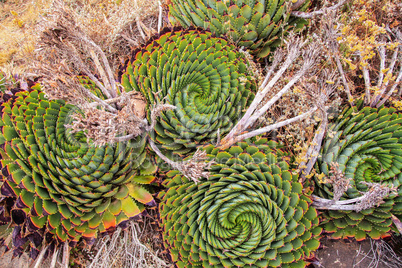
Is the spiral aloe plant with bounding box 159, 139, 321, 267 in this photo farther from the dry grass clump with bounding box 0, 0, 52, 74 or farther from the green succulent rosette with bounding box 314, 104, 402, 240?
the dry grass clump with bounding box 0, 0, 52, 74

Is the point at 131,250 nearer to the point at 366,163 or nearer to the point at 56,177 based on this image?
the point at 56,177

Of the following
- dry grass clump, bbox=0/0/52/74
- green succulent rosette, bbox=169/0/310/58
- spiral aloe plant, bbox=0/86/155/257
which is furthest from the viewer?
dry grass clump, bbox=0/0/52/74

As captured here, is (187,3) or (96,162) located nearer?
(96,162)

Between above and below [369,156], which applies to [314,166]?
below

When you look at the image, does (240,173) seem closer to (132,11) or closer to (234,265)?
(234,265)

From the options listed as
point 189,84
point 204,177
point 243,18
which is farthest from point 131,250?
point 243,18

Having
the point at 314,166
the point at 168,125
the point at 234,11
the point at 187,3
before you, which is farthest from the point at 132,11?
the point at 314,166

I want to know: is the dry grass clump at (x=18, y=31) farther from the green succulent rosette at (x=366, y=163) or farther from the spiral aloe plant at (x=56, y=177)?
the green succulent rosette at (x=366, y=163)

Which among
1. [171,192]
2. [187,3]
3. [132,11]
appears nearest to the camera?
[171,192]

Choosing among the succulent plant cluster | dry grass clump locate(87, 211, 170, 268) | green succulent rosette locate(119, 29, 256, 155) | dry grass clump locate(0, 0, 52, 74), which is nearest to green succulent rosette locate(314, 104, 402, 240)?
the succulent plant cluster
